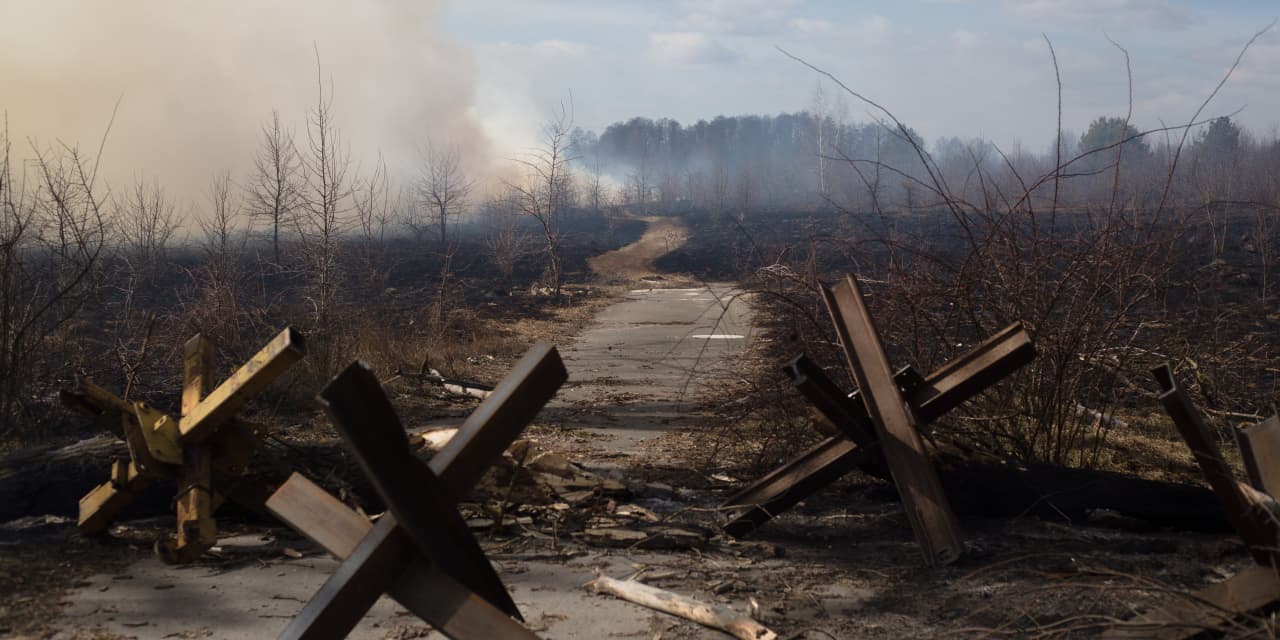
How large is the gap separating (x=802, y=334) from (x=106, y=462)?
4423 millimetres

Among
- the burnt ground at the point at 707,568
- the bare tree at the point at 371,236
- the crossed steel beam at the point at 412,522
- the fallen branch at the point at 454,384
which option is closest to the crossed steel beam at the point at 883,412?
the burnt ground at the point at 707,568

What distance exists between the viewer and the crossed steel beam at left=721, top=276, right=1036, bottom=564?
4.32 metres

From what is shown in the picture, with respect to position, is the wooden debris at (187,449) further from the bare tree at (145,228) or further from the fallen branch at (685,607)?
the bare tree at (145,228)

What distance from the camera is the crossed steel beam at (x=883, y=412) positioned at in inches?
170

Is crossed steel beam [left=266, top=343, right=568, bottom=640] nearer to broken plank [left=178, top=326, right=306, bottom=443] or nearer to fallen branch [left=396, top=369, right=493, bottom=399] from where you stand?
broken plank [left=178, top=326, right=306, bottom=443]

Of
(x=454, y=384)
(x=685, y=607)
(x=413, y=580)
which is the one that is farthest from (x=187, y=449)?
(x=454, y=384)

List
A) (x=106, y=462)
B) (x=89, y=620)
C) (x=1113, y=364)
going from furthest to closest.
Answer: (x=1113, y=364)
(x=106, y=462)
(x=89, y=620)

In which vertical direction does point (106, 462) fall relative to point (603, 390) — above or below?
above

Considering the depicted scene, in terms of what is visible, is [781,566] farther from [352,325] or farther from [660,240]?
[660,240]

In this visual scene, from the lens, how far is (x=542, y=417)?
967 centimetres

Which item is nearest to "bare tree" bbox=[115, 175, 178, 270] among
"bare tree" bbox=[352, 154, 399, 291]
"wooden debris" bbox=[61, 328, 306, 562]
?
"bare tree" bbox=[352, 154, 399, 291]

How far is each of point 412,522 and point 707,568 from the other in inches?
85.1

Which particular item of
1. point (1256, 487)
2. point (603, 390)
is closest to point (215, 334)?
point (603, 390)

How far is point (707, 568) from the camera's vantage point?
464 centimetres
